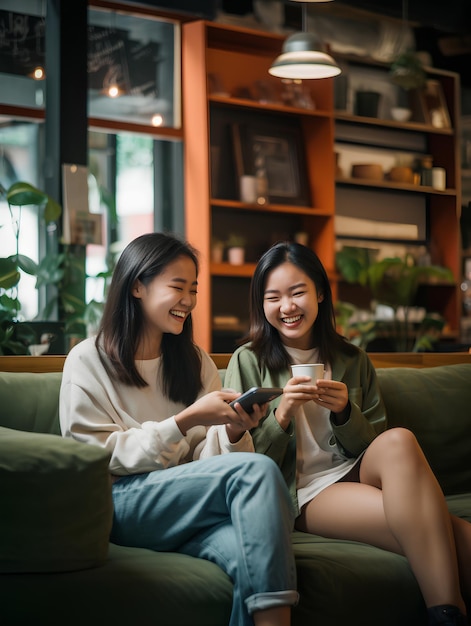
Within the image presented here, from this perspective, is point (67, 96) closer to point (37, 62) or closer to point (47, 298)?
point (37, 62)

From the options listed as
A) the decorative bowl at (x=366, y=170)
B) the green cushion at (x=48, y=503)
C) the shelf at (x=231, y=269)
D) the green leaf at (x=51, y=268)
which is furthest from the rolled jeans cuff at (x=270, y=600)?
the decorative bowl at (x=366, y=170)

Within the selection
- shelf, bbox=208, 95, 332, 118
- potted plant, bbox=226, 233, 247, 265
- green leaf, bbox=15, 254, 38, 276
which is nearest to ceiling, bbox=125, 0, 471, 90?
shelf, bbox=208, 95, 332, 118

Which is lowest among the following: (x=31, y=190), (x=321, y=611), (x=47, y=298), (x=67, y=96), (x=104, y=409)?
(x=321, y=611)

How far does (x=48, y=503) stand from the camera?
189 centimetres

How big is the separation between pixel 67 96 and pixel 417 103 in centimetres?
320

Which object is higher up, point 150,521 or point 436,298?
point 436,298

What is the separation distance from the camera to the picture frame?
6.54 meters

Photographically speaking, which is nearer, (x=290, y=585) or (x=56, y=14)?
(x=290, y=585)

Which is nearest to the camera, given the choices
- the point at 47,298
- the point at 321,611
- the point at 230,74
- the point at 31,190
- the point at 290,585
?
the point at 290,585

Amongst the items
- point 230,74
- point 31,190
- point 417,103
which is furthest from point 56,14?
point 417,103

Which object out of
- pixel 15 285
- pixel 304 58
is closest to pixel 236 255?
pixel 304 58

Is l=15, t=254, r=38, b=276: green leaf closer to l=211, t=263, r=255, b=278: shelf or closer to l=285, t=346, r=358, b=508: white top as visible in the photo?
l=285, t=346, r=358, b=508: white top

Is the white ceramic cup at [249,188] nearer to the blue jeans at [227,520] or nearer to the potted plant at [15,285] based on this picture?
the potted plant at [15,285]

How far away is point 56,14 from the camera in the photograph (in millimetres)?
5535
